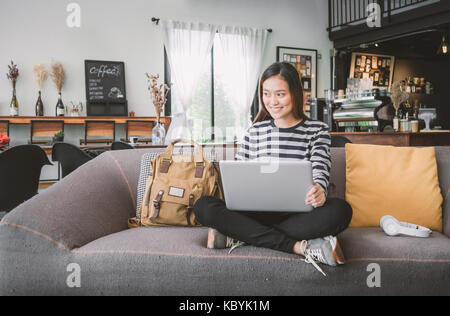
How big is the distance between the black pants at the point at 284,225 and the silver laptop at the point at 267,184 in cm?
5

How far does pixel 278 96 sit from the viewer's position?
71.7 inches

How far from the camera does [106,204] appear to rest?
5.91 feet

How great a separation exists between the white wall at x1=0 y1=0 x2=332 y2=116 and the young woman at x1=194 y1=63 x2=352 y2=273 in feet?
16.1

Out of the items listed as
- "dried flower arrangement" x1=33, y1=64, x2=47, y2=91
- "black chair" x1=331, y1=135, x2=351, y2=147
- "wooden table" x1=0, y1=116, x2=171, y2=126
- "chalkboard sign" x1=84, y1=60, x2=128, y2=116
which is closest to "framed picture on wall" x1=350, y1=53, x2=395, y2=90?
"wooden table" x1=0, y1=116, x2=171, y2=126

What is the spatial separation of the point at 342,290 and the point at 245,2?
21.8ft

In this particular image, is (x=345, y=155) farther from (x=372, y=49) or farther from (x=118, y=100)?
(x=372, y=49)

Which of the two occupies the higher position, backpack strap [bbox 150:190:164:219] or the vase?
the vase

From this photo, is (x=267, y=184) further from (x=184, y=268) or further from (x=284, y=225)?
(x=184, y=268)

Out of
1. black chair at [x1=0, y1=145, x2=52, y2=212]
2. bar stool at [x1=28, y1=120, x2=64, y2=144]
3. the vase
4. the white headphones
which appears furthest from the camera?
bar stool at [x1=28, y1=120, x2=64, y2=144]

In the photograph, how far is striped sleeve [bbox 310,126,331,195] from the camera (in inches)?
65.2

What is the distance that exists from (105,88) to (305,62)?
13.0 ft

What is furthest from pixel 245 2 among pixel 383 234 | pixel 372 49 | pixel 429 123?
pixel 383 234

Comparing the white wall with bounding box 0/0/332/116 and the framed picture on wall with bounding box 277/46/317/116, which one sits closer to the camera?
the white wall with bounding box 0/0/332/116

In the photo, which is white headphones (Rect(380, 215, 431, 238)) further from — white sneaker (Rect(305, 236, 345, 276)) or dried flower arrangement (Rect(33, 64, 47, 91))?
dried flower arrangement (Rect(33, 64, 47, 91))
